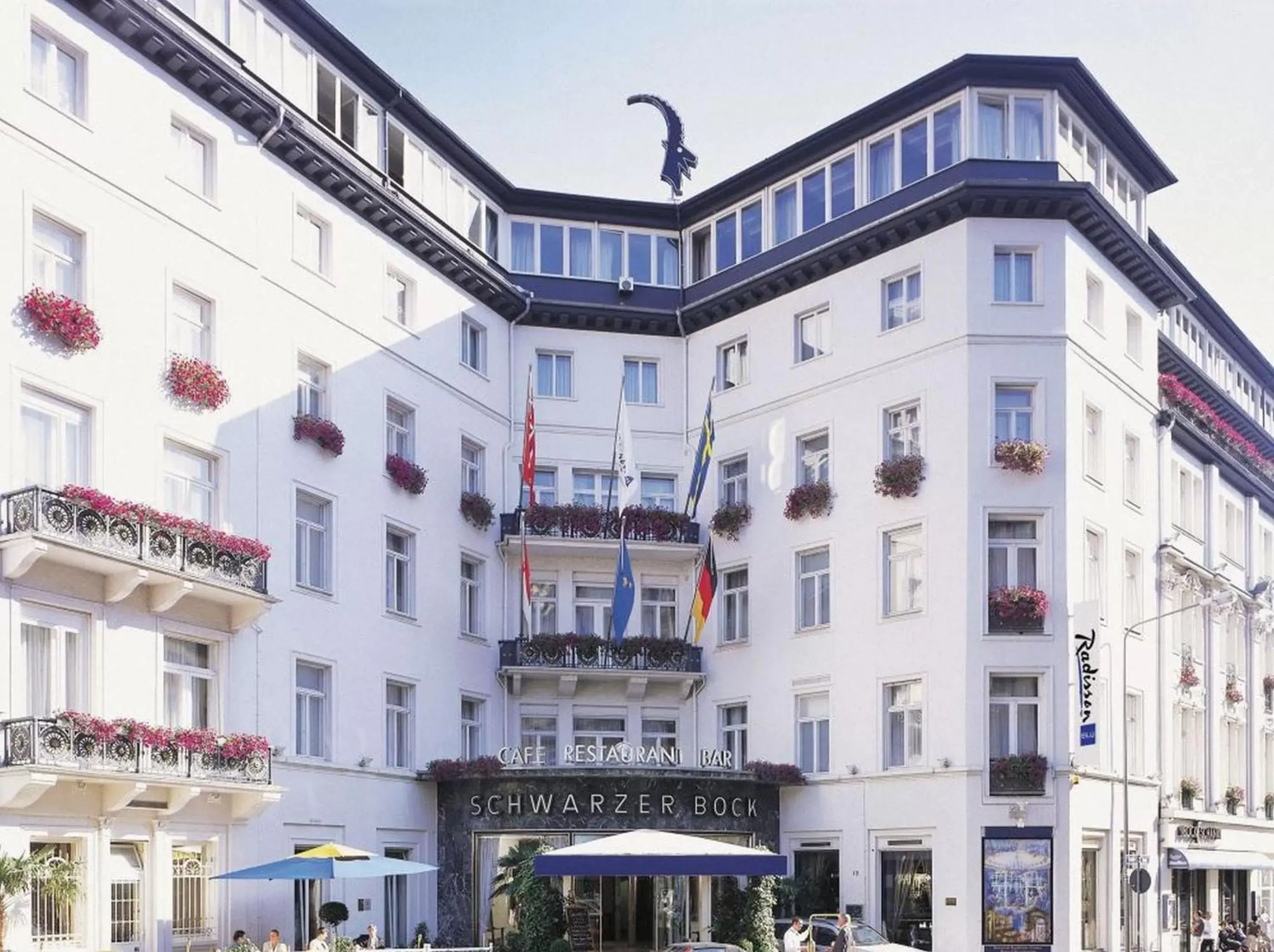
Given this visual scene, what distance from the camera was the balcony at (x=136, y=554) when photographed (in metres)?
27.3

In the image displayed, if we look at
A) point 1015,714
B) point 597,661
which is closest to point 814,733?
point 1015,714

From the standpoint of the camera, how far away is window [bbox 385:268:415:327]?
40156mm

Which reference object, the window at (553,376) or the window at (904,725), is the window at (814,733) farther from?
the window at (553,376)

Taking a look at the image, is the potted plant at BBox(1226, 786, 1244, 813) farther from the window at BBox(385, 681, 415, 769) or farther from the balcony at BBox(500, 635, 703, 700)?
the window at BBox(385, 681, 415, 769)

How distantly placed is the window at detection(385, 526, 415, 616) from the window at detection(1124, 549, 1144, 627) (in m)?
18.1

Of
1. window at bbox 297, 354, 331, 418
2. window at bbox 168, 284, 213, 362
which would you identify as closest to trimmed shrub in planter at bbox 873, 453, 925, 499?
window at bbox 297, 354, 331, 418

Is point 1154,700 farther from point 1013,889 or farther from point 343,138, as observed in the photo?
point 343,138

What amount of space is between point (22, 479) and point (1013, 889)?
23.0 meters

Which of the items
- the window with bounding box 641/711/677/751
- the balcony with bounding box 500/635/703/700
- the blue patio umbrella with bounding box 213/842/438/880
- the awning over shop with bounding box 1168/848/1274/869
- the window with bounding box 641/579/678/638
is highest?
the window with bounding box 641/579/678/638

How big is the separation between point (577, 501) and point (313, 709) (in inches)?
472

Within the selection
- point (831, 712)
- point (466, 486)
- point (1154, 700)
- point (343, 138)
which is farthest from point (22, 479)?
point (1154, 700)

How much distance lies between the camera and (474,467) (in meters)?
43.9

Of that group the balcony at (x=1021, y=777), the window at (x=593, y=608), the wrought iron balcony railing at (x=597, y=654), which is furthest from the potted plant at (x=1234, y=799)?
the window at (x=593, y=608)

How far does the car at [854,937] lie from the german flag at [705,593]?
29.2ft
